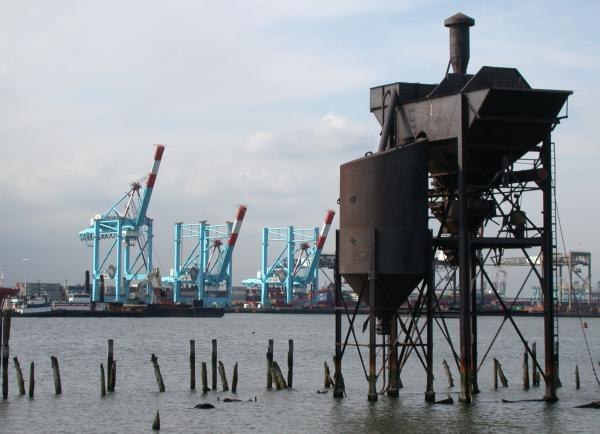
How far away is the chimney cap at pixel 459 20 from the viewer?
3425 centimetres

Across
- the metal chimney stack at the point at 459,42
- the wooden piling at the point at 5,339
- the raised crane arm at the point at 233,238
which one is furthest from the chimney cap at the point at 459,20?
the raised crane arm at the point at 233,238

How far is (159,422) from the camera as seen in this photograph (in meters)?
33.2

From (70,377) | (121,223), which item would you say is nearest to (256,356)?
(70,377)

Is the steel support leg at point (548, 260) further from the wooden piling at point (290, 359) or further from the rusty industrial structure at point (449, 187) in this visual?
the wooden piling at point (290, 359)

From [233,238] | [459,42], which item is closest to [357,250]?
[459,42]

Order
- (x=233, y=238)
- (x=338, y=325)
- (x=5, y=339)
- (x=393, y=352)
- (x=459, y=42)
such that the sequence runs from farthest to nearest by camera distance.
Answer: (x=233, y=238)
(x=5, y=339)
(x=338, y=325)
(x=459, y=42)
(x=393, y=352)

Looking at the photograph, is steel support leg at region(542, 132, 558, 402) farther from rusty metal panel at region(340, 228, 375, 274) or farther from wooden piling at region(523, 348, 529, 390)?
wooden piling at region(523, 348, 529, 390)

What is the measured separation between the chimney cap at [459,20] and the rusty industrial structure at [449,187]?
1.3 inches

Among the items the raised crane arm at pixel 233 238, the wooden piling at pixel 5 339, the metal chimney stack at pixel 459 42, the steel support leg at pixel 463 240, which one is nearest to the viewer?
the steel support leg at pixel 463 240

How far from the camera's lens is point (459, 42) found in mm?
34531

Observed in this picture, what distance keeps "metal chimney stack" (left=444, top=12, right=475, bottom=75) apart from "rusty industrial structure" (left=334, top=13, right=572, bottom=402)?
1.3 inches

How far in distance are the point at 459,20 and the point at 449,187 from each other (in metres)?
5.53

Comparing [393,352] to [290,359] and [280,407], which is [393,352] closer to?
[280,407]

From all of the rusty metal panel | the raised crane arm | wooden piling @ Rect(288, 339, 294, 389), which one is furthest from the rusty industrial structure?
the raised crane arm
